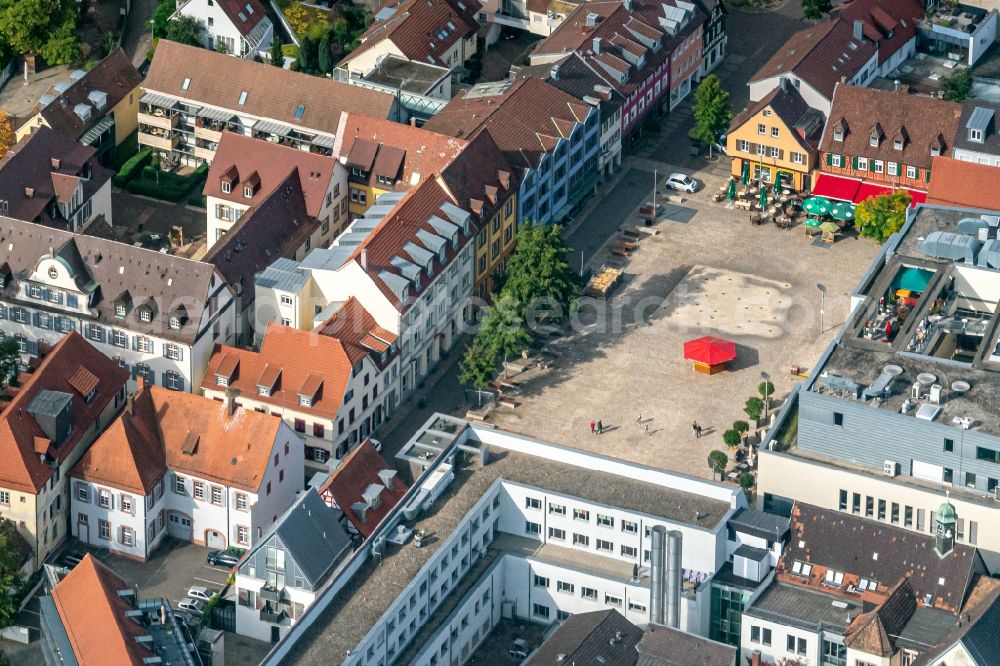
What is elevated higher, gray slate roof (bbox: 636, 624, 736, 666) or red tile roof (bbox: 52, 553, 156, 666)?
red tile roof (bbox: 52, 553, 156, 666)

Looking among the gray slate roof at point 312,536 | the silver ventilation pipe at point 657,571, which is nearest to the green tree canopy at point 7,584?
the gray slate roof at point 312,536

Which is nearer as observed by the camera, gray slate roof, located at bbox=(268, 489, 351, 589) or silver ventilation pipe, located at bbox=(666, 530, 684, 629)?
silver ventilation pipe, located at bbox=(666, 530, 684, 629)

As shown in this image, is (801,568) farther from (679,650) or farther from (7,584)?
(7,584)

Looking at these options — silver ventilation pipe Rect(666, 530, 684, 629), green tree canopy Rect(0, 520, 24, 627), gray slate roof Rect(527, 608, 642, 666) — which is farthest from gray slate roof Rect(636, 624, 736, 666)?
green tree canopy Rect(0, 520, 24, 627)

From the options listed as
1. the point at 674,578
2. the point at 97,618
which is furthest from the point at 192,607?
the point at 674,578

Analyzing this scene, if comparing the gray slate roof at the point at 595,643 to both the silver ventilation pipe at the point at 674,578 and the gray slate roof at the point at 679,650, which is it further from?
the silver ventilation pipe at the point at 674,578

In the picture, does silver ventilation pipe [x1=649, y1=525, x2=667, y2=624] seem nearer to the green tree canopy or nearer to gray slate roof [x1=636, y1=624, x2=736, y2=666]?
gray slate roof [x1=636, y1=624, x2=736, y2=666]

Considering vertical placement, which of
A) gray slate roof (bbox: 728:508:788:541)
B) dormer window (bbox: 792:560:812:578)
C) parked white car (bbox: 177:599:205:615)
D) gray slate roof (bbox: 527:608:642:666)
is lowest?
parked white car (bbox: 177:599:205:615)
